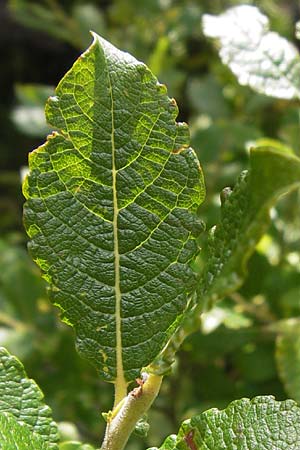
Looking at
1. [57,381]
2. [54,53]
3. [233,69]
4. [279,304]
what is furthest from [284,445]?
[54,53]

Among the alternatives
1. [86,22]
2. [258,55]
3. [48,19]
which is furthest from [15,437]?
[48,19]

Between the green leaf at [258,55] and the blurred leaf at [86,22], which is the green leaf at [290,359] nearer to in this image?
the green leaf at [258,55]

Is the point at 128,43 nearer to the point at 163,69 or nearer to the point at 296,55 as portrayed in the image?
the point at 163,69

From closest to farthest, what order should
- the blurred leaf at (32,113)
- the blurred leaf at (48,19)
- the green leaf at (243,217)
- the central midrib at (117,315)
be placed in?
the green leaf at (243,217) < the central midrib at (117,315) < the blurred leaf at (32,113) < the blurred leaf at (48,19)

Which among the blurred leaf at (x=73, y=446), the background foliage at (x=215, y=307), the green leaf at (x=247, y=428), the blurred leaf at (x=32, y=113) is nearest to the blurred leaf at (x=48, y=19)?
the background foliage at (x=215, y=307)

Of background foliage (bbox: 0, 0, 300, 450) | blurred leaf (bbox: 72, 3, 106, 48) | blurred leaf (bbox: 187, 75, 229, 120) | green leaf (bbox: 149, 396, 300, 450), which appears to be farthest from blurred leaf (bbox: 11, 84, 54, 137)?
green leaf (bbox: 149, 396, 300, 450)
